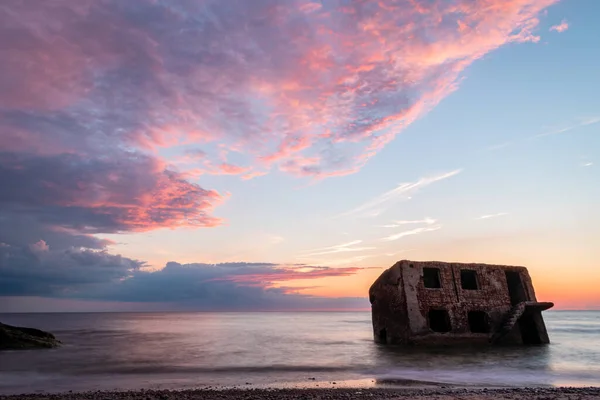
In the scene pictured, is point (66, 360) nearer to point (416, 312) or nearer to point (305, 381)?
point (305, 381)

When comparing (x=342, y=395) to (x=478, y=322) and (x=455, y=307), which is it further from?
(x=478, y=322)

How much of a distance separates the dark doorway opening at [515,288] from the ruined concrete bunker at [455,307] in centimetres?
6

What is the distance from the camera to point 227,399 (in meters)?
9.87

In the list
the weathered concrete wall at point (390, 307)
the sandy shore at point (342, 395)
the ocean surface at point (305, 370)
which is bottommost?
the ocean surface at point (305, 370)

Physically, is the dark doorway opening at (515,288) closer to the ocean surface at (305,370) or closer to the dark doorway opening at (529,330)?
the dark doorway opening at (529,330)

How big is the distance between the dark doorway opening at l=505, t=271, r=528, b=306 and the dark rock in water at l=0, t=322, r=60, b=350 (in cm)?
3057

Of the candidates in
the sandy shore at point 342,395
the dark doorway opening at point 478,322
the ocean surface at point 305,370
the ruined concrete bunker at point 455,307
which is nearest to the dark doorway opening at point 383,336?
the ruined concrete bunker at point 455,307

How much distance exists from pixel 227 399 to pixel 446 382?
297 inches

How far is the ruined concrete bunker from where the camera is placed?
20297 millimetres

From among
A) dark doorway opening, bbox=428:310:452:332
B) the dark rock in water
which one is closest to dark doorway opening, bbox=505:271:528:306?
dark doorway opening, bbox=428:310:452:332

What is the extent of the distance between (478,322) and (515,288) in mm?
3787

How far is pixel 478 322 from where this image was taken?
2247 cm

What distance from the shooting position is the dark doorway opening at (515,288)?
23.4 metres

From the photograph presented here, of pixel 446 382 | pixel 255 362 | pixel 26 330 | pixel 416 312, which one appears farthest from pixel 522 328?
pixel 26 330
